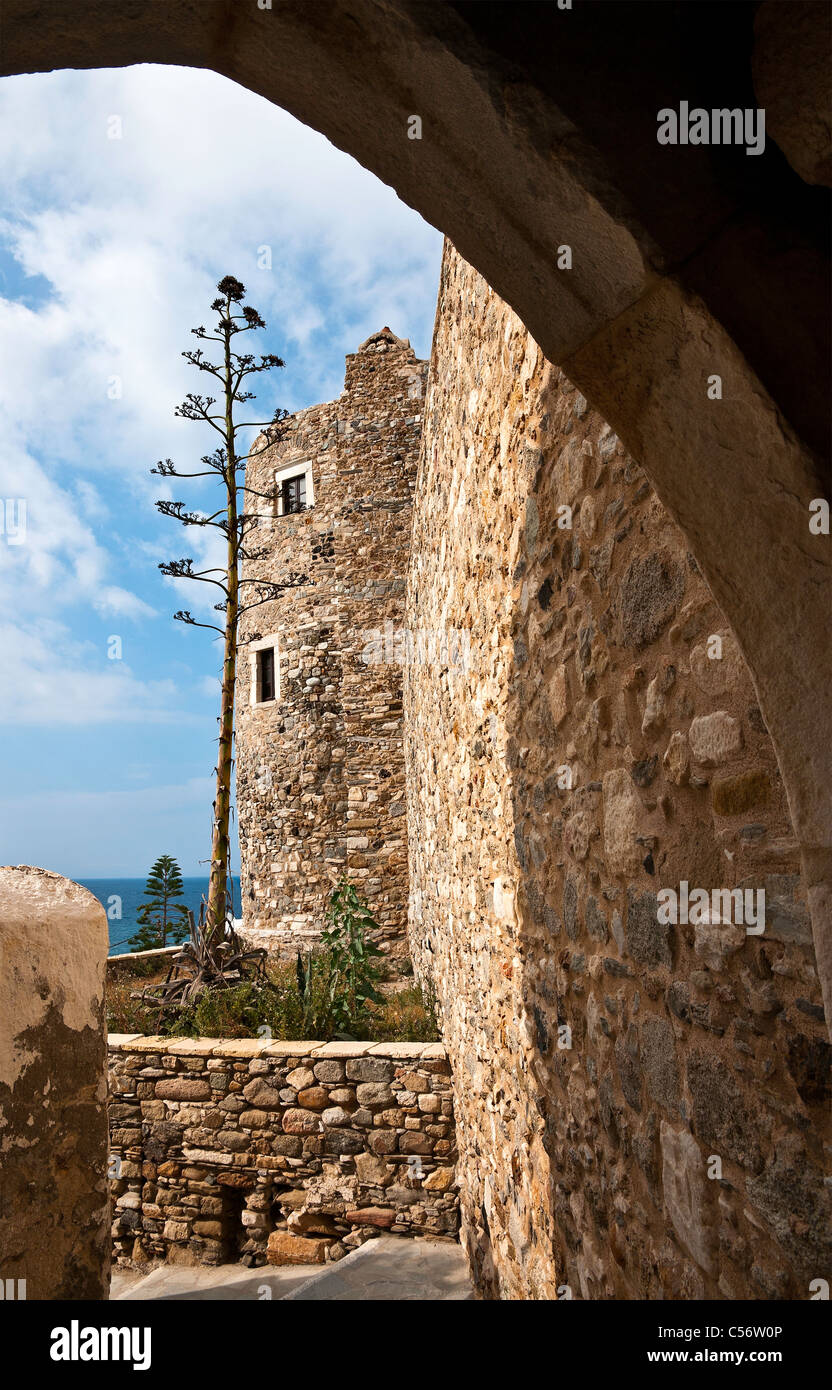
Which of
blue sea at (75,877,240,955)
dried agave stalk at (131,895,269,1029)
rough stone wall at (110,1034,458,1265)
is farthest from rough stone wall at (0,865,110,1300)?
dried agave stalk at (131,895,269,1029)

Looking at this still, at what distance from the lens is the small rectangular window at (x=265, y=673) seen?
11.6 m

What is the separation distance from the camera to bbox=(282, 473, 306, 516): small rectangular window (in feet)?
37.8

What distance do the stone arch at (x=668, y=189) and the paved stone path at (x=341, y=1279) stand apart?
153 inches

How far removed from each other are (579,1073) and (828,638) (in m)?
1.63

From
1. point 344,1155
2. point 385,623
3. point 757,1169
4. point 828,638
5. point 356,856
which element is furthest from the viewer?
point 385,623

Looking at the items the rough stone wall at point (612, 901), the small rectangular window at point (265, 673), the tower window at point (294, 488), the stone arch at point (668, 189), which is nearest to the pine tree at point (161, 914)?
the small rectangular window at point (265, 673)

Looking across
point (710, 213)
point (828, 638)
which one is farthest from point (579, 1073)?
point (710, 213)

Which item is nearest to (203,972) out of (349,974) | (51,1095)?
(349,974)

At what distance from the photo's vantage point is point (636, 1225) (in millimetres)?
1787

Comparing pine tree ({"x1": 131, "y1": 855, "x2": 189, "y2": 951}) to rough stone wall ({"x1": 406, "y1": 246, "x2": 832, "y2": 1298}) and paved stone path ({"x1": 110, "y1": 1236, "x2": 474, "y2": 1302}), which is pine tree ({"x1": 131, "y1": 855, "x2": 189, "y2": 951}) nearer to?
paved stone path ({"x1": 110, "y1": 1236, "x2": 474, "y2": 1302})

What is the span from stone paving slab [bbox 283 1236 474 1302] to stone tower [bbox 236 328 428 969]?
531 centimetres

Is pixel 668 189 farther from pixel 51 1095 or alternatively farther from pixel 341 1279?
pixel 341 1279
